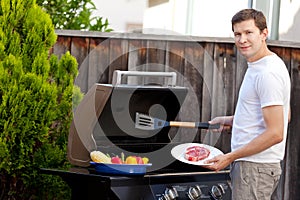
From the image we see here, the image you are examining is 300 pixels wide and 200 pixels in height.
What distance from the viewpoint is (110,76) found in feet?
17.7

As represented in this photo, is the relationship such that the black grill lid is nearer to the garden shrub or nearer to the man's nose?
the garden shrub

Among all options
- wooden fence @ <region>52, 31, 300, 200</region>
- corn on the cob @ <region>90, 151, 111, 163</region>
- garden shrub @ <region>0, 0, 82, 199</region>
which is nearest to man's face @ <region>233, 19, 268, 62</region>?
corn on the cob @ <region>90, 151, 111, 163</region>

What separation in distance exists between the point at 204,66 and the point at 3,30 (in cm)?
155

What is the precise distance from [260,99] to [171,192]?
66 cm

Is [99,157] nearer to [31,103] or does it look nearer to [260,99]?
[31,103]

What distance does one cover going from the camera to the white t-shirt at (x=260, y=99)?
3814 millimetres

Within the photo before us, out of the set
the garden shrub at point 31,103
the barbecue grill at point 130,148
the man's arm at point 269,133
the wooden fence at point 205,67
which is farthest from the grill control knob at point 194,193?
the wooden fence at point 205,67

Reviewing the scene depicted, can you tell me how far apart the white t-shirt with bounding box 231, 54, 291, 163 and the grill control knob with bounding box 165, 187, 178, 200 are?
0.37 metres

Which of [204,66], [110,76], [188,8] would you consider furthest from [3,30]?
[188,8]

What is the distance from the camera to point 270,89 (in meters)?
3.80

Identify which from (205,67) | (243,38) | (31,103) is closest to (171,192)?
(243,38)

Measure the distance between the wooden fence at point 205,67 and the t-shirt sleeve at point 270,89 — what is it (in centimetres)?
172

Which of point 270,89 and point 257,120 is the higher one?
point 270,89

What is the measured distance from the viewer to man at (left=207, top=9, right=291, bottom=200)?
→ 381 cm
